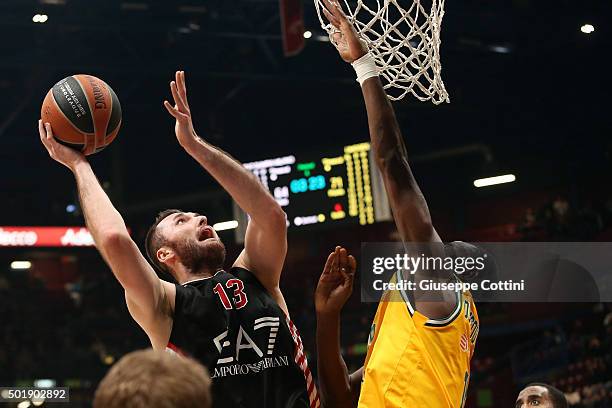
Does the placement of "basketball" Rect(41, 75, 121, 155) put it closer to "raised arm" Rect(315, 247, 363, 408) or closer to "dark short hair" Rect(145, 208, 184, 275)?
"dark short hair" Rect(145, 208, 184, 275)

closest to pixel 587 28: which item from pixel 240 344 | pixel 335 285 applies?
pixel 335 285

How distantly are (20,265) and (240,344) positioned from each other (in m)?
13.0

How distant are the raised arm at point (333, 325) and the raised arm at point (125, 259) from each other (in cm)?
61

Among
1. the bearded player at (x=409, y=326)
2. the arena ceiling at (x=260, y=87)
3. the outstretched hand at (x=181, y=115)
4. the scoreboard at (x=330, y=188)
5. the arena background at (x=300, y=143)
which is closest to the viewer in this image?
the bearded player at (x=409, y=326)

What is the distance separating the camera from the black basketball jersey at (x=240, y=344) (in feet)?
9.87

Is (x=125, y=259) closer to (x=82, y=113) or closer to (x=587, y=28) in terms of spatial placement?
(x=82, y=113)

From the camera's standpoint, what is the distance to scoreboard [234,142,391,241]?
9742 mm

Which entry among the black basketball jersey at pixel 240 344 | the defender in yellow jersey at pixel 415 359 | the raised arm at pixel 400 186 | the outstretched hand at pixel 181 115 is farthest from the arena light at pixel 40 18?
the defender in yellow jersey at pixel 415 359

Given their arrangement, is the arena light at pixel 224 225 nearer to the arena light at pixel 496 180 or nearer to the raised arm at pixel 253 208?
the arena light at pixel 496 180

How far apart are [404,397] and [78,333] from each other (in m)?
10.6

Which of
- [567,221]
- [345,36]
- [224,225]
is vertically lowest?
[345,36]

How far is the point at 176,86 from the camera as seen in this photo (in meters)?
3.27

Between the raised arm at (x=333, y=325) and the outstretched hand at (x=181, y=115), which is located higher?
the outstretched hand at (x=181, y=115)

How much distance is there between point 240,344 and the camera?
3.05 m
